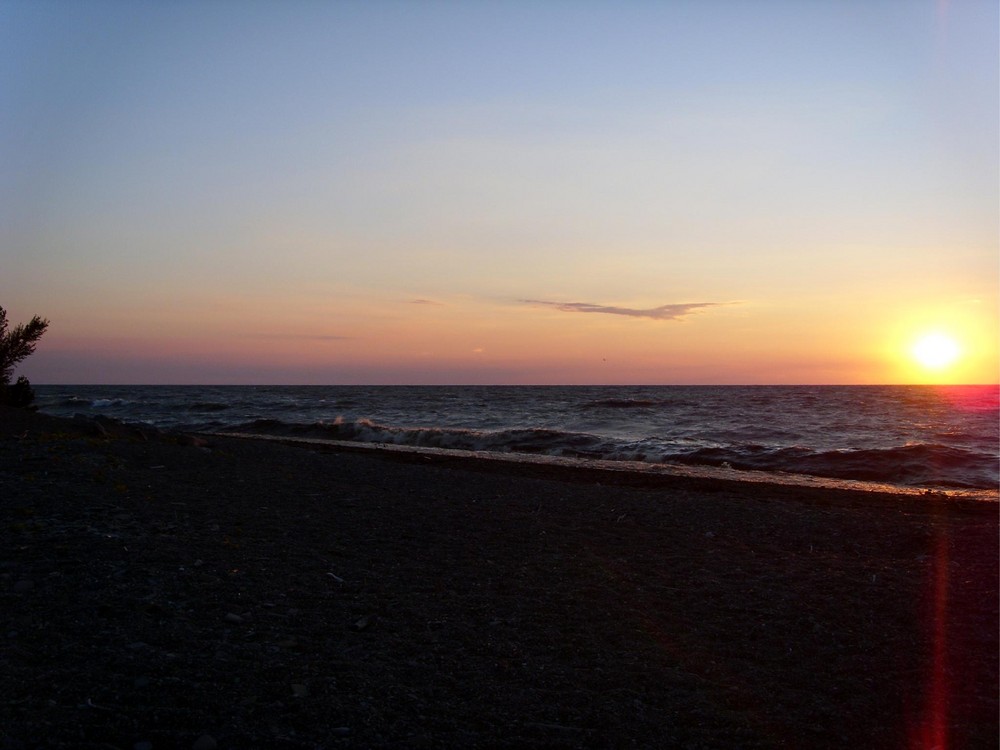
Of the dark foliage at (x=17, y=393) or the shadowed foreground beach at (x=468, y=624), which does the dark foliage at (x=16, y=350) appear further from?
the shadowed foreground beach at (x=468, y=624)

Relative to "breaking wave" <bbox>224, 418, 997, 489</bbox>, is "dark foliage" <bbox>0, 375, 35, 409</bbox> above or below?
above

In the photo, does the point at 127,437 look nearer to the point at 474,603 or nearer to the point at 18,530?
the point at 18,530

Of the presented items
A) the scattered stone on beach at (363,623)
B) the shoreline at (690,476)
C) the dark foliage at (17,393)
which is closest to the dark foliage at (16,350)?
the dark foliage at (17,393)

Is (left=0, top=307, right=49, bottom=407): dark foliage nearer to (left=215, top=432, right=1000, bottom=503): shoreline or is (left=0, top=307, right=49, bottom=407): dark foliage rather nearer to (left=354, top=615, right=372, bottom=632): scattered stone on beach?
(left=215, top=432, right=1000, bottom=503): shoreline

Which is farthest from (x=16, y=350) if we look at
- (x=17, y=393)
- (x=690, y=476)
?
(x=690, y=476)

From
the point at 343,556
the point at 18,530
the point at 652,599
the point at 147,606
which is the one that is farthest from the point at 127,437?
the point at 652,599

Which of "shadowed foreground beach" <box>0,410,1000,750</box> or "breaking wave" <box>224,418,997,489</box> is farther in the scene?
"breaking wave" <box>224,418,997,489</box>

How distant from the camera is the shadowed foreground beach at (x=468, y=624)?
4.41 m

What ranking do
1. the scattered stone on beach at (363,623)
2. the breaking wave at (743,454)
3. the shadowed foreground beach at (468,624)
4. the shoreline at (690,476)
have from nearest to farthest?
the shadowed foreground beach at (468,624) < the scattered stone on beach at (363,623) < the shoreline at (690,476) < the breaking wave at (743,454)

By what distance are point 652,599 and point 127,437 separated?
12449 millimetres

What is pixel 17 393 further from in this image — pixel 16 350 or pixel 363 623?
pixel 363 623

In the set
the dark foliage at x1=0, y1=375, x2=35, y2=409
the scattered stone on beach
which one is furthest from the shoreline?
the scattered stone on beach

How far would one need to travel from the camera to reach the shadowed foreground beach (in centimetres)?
441

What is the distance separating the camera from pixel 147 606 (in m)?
5.73
